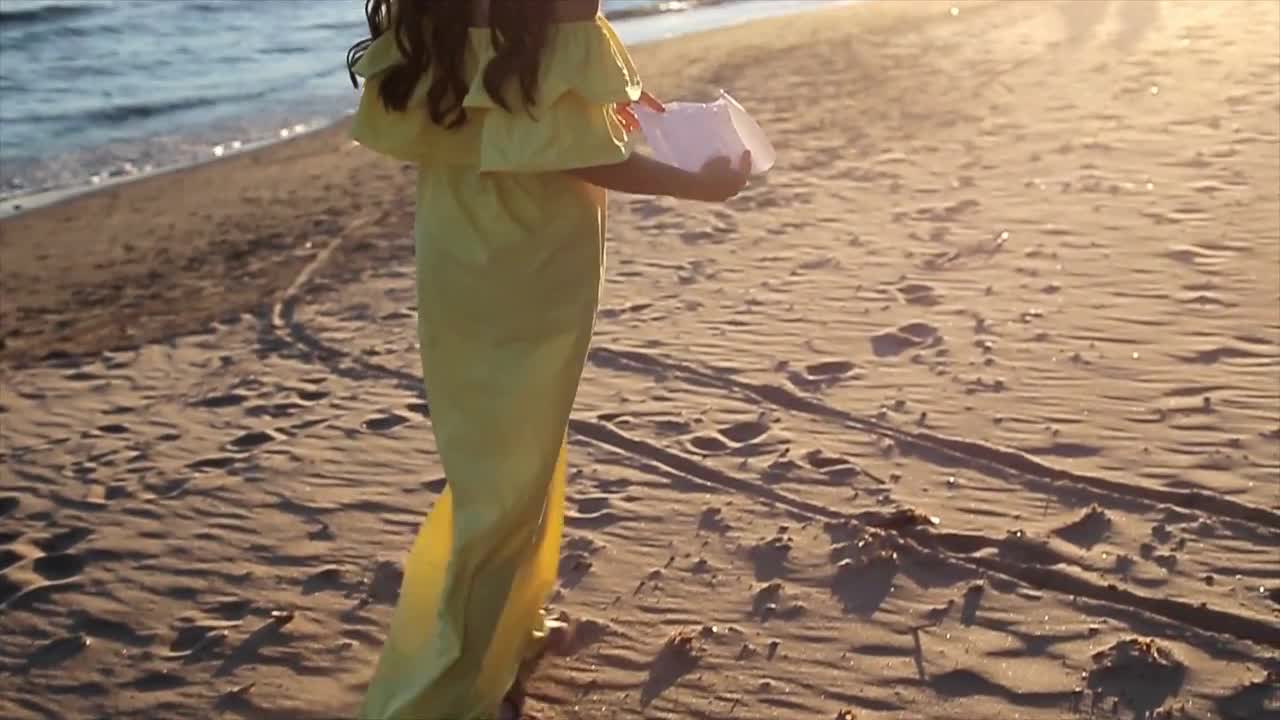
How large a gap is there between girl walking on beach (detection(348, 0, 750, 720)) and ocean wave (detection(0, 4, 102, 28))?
19.7m

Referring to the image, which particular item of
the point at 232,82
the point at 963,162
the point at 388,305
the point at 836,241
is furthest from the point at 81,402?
the point at 232,82

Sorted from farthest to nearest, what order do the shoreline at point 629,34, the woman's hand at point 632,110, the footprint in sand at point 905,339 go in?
the shoreline at point 629,34 → the footprint in sand at point 905,339 → the woman's hand at point 632,110

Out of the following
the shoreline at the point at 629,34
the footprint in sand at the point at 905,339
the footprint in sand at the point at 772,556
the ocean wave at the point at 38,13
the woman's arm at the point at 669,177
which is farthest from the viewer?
the ocean wave at the point at 38,13

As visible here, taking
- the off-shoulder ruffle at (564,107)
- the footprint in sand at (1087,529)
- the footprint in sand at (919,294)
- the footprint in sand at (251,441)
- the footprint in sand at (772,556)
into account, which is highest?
the off-shoulder ruffle at (564,107)

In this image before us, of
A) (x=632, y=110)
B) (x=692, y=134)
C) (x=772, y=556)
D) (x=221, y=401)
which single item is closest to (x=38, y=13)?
(x=221, y=401)

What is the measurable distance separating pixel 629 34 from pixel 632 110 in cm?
1530

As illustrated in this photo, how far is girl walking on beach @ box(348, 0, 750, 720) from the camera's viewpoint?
2830 mm

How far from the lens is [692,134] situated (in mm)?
3039

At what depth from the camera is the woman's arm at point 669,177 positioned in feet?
9.61

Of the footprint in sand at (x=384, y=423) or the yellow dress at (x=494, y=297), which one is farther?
the footprint in sand at (x=384, y=423)

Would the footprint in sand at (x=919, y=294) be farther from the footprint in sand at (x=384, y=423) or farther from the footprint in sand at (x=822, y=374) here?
the footprint in sand at (x=384, y=423)

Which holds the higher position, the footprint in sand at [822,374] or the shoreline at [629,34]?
the footprint in sand at [822,374]

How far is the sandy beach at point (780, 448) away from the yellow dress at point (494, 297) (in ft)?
1.53

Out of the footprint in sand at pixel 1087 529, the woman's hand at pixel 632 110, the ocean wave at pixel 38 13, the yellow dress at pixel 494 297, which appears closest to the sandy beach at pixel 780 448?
the footprint in sand at pixel 1087 529
